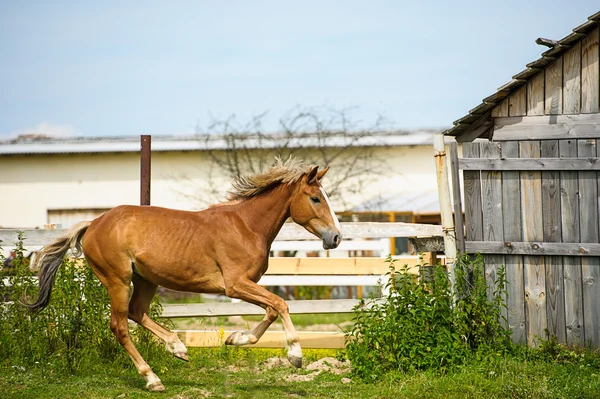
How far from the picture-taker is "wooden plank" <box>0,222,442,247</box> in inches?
344

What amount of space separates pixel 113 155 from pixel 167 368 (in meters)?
13.4

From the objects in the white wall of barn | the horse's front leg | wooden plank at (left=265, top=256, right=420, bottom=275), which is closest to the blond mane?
the horse's front leg

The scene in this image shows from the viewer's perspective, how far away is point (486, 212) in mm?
8266

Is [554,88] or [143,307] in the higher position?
[554,88]

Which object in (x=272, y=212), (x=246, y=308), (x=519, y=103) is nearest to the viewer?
(x=272, y=212)

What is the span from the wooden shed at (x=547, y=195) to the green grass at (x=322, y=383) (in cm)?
65

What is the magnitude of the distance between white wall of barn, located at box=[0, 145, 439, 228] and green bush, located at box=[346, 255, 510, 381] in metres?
12.3

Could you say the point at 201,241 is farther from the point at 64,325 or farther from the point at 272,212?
the point at 64,325

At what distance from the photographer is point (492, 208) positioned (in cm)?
825

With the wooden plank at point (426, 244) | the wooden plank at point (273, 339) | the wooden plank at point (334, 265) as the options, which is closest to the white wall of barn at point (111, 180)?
the wooden plank at point (334, 265)

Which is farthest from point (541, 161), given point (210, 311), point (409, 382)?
point (210, 311)

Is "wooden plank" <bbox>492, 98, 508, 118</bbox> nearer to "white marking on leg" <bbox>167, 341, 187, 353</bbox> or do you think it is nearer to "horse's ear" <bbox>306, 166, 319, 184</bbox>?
"horse's ear" <bbox>306, 166, 319, 184</bbox>

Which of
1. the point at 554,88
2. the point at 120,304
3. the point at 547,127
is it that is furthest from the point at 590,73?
the point at 120,304

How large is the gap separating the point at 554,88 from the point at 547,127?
0.47 meters
